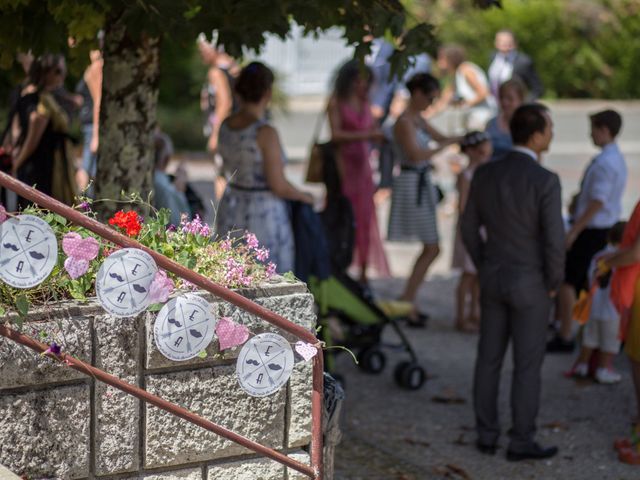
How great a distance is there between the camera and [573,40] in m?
26.4

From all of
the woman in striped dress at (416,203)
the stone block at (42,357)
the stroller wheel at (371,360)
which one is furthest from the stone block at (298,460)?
the woman in striped dress at (416,203)

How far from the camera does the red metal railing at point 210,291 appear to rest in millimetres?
3469

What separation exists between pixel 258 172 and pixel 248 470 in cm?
286

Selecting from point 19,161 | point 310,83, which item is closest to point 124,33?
point 19,161

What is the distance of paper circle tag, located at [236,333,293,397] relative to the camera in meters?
3.82

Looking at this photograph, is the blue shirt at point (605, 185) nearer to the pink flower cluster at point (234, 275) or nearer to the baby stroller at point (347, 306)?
the baby stroller at point (347, 306)

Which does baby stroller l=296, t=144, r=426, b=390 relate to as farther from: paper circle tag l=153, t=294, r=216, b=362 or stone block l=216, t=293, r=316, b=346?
paper circle tag l=153, t=294, r=216, b=362

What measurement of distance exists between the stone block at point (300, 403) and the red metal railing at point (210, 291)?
0.20m

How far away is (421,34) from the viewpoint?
217 inches

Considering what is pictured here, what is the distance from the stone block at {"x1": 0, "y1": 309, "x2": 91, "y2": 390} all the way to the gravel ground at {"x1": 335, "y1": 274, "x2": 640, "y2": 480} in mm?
2248

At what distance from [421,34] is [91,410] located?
2512 mm

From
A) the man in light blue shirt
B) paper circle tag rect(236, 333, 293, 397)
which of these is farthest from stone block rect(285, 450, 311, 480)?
the man in light blue shirt

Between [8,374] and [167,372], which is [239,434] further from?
[8,374]

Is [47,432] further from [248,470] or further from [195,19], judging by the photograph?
[195,19]
